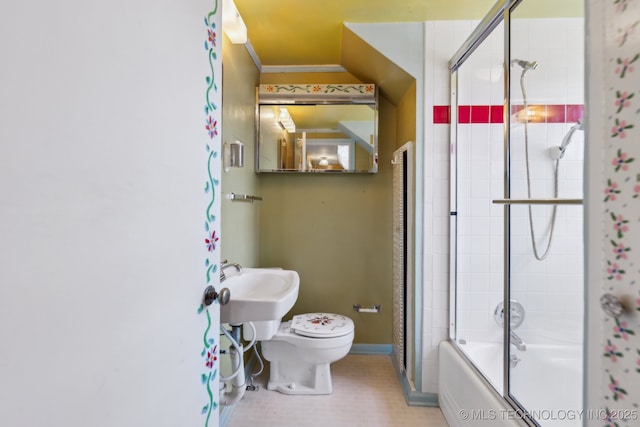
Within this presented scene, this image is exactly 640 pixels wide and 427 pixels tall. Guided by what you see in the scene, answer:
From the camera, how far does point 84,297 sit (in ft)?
1.41

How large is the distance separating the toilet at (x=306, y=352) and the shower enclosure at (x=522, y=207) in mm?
702

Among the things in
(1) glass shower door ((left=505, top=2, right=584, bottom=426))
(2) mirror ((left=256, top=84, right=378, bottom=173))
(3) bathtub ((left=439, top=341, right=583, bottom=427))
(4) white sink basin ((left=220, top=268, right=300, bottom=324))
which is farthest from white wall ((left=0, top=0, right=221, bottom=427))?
(2) mirror ((left=256, top=84, right=378, bottom=173))

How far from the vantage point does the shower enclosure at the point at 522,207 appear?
1325 millimetres

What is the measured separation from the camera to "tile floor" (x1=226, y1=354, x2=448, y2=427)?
1607 mm

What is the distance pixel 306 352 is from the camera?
1804 mm

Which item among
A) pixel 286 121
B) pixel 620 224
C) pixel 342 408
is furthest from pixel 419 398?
pixel 286 121

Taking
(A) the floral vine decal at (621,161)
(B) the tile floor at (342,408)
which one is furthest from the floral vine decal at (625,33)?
(B) the tile floor at (342,408)

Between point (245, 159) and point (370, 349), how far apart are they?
184 cm

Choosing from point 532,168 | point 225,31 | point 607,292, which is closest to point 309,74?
point 225,31

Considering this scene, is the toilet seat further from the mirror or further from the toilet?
the mirror

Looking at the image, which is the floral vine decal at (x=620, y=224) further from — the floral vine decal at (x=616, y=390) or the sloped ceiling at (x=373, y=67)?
the sloped ceiling at (x=373, y=67)

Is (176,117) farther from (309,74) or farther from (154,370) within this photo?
(309,74)

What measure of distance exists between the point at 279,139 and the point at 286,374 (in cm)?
171

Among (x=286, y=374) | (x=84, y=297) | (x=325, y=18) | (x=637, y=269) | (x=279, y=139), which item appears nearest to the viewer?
(x=84, y=297)
